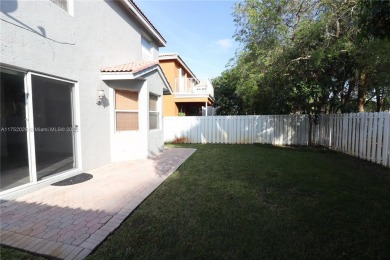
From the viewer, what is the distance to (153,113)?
31.9ft

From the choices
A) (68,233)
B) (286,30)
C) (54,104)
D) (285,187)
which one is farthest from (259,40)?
(68,233)

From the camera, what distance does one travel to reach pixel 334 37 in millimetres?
9227

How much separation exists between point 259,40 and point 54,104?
927 centimetres

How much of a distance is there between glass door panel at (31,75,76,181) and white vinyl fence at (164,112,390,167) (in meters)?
9.03

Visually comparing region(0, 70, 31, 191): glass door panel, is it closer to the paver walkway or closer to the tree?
the paver walkway

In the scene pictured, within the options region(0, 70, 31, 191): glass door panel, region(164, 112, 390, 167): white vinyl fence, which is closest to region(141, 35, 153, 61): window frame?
region(164, 112, 390, 167): white vinyl fence

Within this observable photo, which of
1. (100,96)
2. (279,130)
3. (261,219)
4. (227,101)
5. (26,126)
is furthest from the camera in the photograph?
(227,101)

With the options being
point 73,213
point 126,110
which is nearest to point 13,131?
point 73,213

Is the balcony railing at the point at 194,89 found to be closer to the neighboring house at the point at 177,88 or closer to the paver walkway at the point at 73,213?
the neighboring house at the point at 177,88

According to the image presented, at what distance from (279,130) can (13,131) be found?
12.5m

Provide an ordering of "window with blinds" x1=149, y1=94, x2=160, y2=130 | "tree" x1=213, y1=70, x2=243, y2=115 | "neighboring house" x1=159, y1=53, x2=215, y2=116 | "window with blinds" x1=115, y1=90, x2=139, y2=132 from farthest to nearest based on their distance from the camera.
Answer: "tree" x1=213, y1=70, x2=243, y2=115, "neighboring house" x1=159, y1=53, x2=215, y2=116, "window with blinds" x1=149, y1=94, x2=160, y2=130, "window with blinds" x1=115, y1=90, x2=139, y2=132

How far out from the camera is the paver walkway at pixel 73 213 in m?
3.00

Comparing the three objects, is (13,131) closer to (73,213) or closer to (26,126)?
(26,126)

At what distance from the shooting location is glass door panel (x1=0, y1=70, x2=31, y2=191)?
4668 mm
